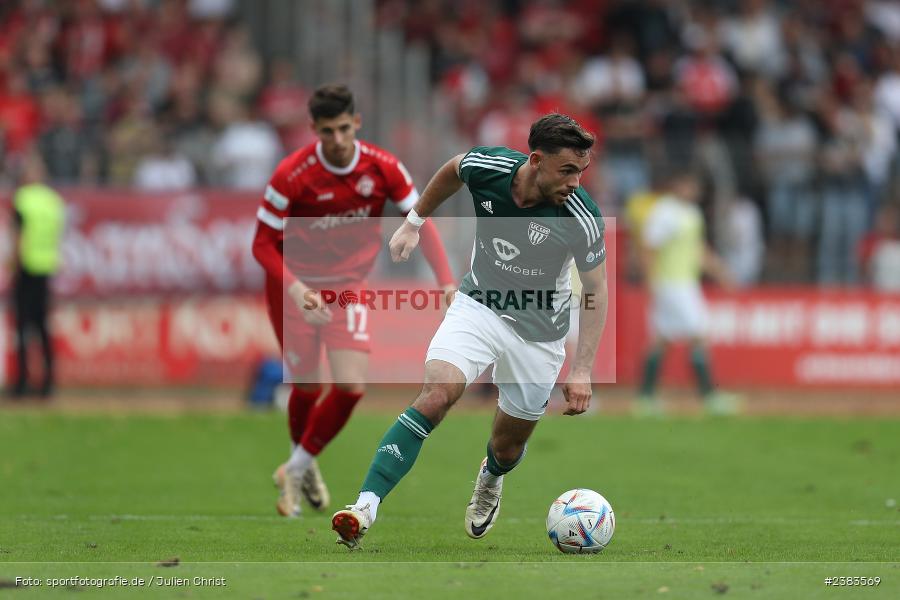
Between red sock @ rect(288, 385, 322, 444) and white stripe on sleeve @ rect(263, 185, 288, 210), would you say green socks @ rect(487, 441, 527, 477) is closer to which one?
red sock @ rect(288, 385, 322, 444)

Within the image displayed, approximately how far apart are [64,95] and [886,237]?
12085 millimetres

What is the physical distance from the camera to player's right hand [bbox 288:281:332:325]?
353 inches

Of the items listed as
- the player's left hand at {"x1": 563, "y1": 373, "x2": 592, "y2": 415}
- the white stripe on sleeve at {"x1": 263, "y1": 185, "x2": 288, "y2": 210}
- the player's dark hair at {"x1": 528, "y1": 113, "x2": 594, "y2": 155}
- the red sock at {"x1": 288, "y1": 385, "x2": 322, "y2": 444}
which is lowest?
the red sock at {"x1": 288, "y1": 385, "x2": 322, "y2": 444}

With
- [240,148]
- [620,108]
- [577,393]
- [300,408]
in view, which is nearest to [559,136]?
[577,393]

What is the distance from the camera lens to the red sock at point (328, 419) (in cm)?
962

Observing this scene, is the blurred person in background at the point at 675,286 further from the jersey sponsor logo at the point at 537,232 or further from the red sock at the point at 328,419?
the jersey sponsor logo at the point at 537,232

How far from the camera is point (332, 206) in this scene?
31.4ft

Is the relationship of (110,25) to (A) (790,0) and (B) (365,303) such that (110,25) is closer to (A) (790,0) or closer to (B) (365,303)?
(A) (790,0)

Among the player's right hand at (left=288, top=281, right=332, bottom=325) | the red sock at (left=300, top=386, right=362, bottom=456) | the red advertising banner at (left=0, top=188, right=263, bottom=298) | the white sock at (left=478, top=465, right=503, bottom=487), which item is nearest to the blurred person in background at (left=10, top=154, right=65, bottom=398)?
the red advertising banner at (left=0, top=188, right=263, bottom=298)

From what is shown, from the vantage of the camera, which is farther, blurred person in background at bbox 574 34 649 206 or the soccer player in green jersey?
blurred person in background at bbox 574 34 649 206

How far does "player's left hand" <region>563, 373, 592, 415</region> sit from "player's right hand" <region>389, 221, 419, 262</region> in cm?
121

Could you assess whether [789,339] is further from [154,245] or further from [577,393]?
[577,393]

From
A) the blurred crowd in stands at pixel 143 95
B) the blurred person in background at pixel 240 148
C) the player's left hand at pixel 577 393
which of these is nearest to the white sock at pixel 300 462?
the player's left hand at pixel 577 393

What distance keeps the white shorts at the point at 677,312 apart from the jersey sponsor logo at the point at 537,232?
9.83m
